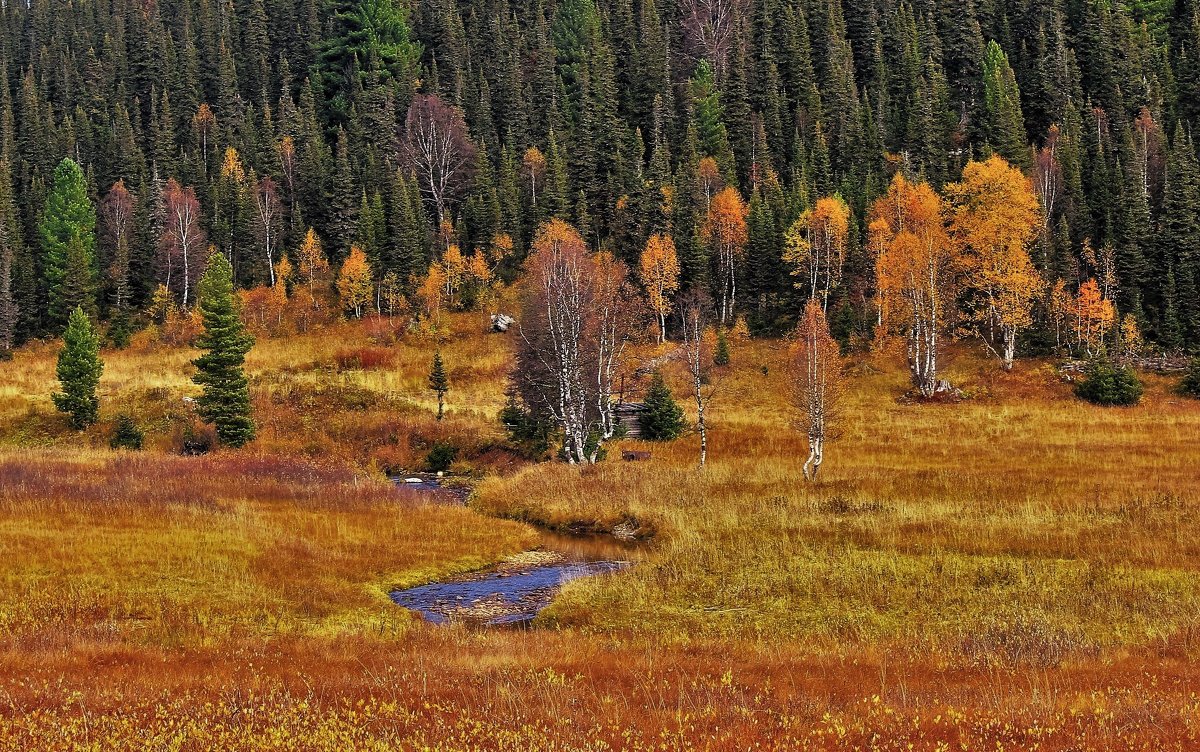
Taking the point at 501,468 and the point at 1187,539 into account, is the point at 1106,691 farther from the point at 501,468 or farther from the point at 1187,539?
the point at 501,468

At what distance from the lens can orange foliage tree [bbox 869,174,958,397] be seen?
221ft

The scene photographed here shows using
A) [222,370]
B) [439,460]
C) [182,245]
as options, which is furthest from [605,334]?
[182,245]

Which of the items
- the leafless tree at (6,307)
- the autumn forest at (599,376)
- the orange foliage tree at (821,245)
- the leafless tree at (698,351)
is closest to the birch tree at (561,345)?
the autumn forest at (599,376)

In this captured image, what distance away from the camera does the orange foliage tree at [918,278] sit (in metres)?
67.5

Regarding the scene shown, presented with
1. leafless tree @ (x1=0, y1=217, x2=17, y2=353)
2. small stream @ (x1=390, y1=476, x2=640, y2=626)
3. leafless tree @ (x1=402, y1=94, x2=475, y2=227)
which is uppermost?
leafless tree @ (x1=402, y1=94, x2=475, y2=227)

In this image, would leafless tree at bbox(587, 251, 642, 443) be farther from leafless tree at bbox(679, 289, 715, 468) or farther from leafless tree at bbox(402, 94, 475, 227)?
leafless tree at bbox(402, 94, 475, 227)

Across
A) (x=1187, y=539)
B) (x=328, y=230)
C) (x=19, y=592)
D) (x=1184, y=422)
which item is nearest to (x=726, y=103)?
(x=328, y=230)

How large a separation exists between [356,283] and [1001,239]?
195 ft

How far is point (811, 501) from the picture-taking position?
109ft

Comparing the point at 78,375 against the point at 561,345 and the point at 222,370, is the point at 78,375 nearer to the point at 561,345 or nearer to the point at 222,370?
the point at 222,370

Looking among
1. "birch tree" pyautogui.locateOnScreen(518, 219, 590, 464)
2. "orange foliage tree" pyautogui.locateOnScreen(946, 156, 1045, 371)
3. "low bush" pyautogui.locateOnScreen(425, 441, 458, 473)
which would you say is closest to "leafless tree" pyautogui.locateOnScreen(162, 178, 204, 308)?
"low bush" pyautogui.locateOnScreen(425, 441, 458, 473)

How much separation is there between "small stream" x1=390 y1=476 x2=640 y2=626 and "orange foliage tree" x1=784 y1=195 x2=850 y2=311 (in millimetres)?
54463

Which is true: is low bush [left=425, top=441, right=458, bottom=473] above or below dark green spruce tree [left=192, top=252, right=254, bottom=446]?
below

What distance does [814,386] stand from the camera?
40.8 meters
